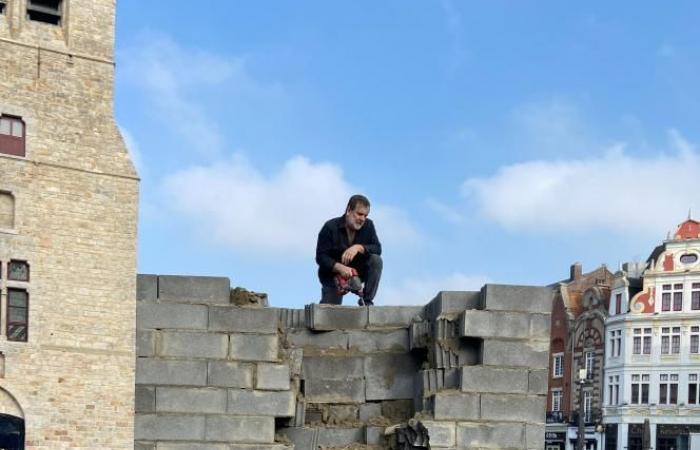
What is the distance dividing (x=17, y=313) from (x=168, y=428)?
7.37 meters

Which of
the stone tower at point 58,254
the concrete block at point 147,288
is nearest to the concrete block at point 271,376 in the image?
the concrete block at point 147,288

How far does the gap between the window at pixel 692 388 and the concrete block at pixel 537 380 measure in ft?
175

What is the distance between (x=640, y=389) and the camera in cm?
6412

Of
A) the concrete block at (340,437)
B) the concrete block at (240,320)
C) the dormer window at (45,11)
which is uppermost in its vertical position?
the dormer window at (45,11)

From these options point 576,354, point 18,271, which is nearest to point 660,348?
point 576,354

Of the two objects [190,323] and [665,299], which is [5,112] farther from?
[665,299]

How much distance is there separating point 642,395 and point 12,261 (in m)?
51.9

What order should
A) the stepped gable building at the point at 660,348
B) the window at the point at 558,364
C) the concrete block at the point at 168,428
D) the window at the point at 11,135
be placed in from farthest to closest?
the window at the point at 558,364 < the stepped gable building at the point at 660,348 < the window at the point at 11,135 < the concrete block at the point at 168,428

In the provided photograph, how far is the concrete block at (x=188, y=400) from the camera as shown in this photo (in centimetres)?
1160

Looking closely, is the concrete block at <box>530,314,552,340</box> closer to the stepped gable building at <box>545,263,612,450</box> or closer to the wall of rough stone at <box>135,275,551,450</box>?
the wall of rough stone at <box>135,275,551,450</box>

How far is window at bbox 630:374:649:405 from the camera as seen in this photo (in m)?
64.0

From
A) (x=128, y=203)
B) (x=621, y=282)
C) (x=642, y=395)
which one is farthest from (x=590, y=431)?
(x=128, y=203)

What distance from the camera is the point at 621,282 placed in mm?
64938

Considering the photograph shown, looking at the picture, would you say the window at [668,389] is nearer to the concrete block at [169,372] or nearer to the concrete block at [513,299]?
the concrete block at [513,299]
